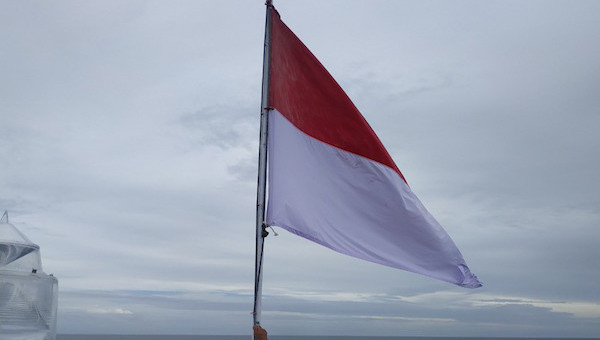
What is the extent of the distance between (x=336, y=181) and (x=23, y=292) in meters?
6.76

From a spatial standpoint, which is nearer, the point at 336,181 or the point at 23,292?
the point at 23,292

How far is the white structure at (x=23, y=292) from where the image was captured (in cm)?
1040

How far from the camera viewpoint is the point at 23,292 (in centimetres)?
1055

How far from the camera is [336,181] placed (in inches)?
590

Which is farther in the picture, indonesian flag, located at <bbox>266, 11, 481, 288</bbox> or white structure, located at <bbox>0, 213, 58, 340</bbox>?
indonesian flag, located at <bbox>266, 11, 481, 288</bbox>

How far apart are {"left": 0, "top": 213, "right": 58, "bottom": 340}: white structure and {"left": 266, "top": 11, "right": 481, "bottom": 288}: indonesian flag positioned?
15.1 ft

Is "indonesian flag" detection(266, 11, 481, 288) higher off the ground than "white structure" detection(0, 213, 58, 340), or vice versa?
"indonesian flag" detection(266, 11, 481, 288)

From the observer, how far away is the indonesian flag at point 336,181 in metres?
14.3

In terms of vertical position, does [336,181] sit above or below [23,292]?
above

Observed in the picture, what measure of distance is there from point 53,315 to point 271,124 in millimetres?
5796

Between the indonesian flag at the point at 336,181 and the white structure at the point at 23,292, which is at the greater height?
the indonesian flag at the point at 336,181

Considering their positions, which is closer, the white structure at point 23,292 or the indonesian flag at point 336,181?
the white structure at point 23,292

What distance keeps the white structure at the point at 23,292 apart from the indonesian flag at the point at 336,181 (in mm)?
4611

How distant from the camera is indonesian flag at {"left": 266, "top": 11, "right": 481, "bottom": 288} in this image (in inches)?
564
